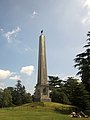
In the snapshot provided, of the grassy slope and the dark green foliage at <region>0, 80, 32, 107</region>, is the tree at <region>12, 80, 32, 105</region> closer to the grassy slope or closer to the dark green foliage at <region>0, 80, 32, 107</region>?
the dark green foliage at <region>0, 80, 32, 107</region>

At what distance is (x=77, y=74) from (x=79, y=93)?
7.11 m

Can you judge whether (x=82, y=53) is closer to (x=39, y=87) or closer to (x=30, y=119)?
(x=39, y=87)

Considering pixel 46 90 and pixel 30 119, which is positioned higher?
pixel 46 90

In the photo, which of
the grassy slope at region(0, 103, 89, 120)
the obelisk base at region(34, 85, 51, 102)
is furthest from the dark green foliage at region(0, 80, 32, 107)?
the grassy slope at region(0, 103, 89, 120)

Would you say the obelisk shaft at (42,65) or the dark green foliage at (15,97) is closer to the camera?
the obelisk shaft at (42,65)

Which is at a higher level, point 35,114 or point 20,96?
point 20,96

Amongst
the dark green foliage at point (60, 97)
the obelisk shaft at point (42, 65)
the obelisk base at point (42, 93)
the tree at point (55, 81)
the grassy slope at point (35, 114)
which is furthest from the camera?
the tree at point (55, 81)

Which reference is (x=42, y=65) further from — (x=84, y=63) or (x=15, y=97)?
(x=15, y=97)

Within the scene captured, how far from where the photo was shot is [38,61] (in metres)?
45.9

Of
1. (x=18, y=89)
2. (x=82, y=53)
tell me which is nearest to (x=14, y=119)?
(x=82, y=53)

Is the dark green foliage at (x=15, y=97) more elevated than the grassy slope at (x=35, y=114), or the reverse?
the dark green foliage at (x=15, y=97)

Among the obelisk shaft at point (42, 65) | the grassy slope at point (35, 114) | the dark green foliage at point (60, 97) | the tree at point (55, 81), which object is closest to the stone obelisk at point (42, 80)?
the obelisk shaft at point (42, 65)

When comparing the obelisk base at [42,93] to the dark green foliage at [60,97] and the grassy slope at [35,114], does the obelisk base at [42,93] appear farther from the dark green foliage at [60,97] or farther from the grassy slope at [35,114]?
the dark green foliage at [60,97]

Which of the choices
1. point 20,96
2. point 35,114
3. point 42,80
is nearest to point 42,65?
point 42,80
